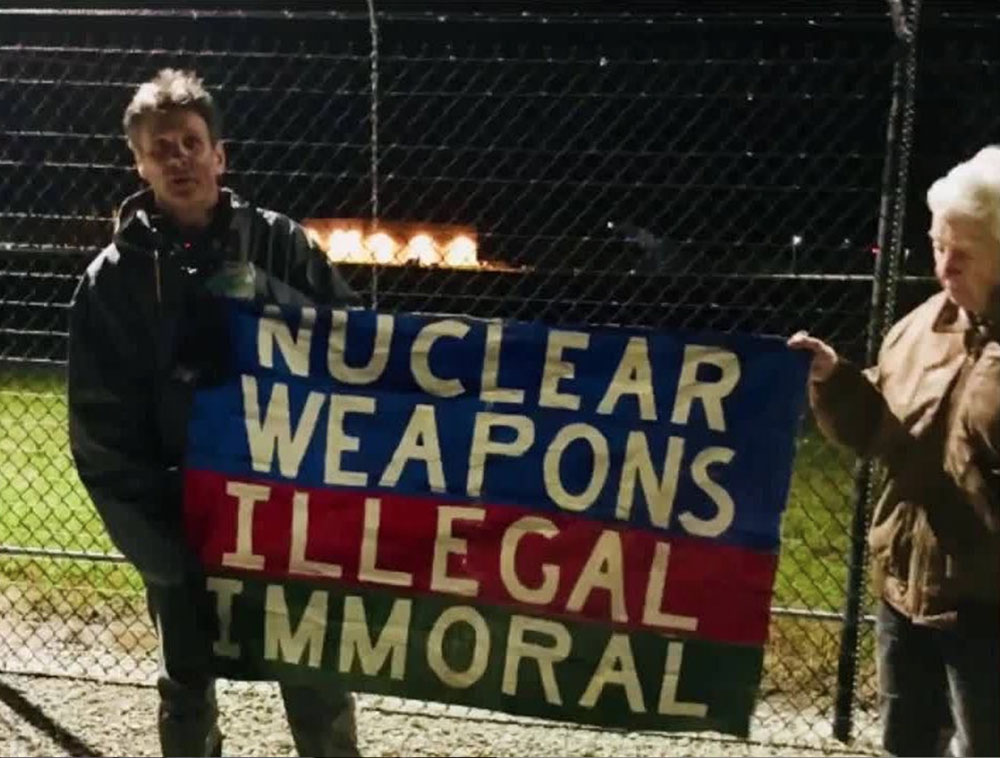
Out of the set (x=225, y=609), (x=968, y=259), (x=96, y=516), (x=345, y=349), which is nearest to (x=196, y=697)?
(x=225, y=609)

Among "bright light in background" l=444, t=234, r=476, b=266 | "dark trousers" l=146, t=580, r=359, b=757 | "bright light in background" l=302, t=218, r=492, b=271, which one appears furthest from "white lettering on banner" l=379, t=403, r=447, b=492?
"bright light in background" l=444, t=234, r=476, b=266

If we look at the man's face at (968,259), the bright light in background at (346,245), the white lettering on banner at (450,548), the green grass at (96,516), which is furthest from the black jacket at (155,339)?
the bright light in background at (346,245)

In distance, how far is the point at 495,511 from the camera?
3.11 m

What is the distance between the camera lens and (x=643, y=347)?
3.01m

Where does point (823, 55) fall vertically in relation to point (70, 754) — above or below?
above

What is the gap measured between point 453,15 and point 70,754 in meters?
2.46

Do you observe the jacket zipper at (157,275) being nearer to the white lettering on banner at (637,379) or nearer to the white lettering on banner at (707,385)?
the white lettering on banner at (637,379)

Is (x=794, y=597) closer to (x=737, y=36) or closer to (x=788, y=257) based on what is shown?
(x=737, y=36)

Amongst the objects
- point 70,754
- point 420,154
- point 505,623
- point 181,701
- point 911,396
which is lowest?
point 70,754

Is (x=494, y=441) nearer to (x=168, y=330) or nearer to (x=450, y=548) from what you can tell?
(x=450, y=548)

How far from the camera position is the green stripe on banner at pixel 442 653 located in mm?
3133

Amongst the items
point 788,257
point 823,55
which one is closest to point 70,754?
point 788,257

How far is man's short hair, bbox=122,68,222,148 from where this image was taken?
2830mm

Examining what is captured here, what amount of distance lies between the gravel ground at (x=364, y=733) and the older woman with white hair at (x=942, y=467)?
1.08 m
